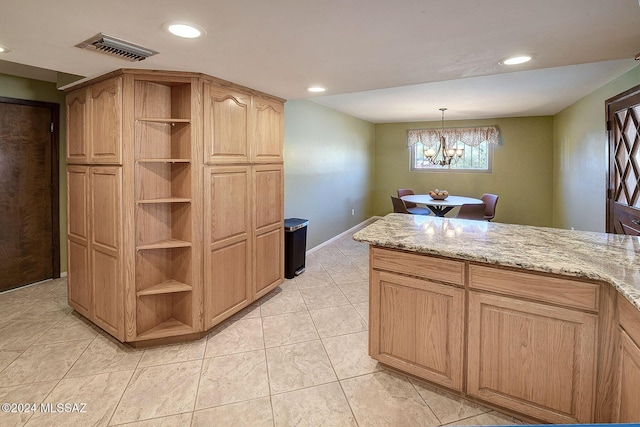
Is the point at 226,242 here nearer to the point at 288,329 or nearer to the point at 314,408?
the point at 288,329

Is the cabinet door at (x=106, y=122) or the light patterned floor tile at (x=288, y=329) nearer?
the cabinet door at (x=106, y=122)

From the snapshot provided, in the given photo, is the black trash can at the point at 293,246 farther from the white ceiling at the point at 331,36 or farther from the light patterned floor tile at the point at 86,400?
the light patterned floor tile at the point at 86,400

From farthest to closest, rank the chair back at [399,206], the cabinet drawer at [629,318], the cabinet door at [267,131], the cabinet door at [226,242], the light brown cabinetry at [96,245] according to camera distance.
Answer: the chair back at [399,206] < the cabinet door at [267,131] < the cabinet door at [226,242] < the light brown cabinetry at [96,245] < the cabinet drawer at [629,318]

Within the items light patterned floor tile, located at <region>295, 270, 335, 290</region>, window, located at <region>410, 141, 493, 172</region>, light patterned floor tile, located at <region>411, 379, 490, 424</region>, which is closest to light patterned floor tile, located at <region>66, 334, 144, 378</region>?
light patterned floor tile, located at <region>295, 270, 335, 290</region>

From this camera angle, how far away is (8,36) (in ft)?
5.92

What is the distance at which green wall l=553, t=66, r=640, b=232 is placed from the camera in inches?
153

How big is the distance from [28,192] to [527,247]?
4.63m

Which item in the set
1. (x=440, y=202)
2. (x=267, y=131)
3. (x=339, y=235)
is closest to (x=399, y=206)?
(x=440, y=202)

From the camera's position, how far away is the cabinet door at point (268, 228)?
10.5 feet

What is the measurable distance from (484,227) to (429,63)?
1.19m

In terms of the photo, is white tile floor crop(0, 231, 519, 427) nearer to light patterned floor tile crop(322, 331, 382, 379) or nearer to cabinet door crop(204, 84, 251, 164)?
light patterned floor tile crop(322, 331, 382, 379)

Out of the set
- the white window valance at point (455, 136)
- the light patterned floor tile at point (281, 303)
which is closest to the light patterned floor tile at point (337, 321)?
the light patterned floor tile at point (281, 303)

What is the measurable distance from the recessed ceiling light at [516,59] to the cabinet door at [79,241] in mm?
3128

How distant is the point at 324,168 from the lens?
5.35m
